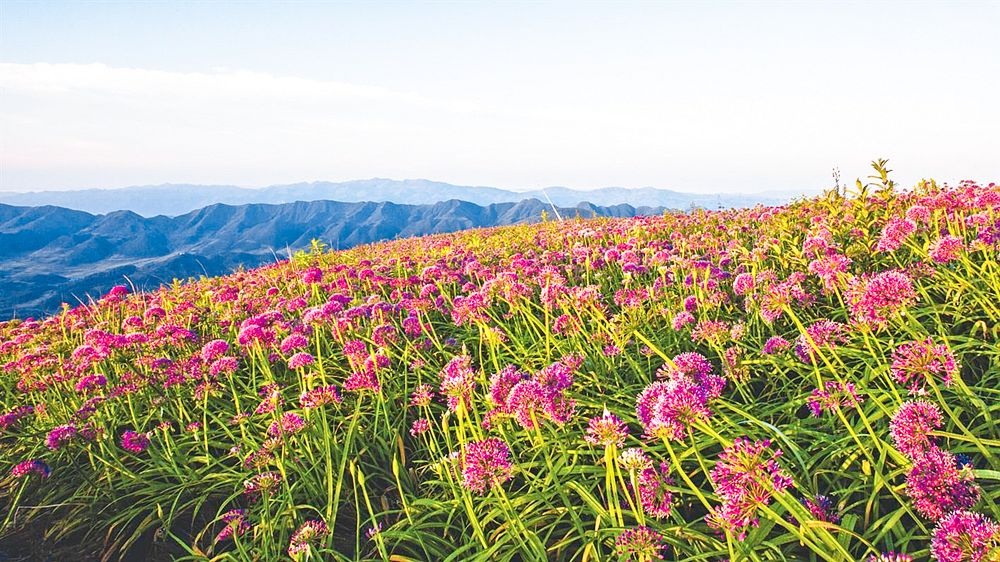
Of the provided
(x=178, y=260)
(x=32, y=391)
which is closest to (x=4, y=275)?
(x=178, y=260)

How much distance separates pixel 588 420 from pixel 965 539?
1.81 m

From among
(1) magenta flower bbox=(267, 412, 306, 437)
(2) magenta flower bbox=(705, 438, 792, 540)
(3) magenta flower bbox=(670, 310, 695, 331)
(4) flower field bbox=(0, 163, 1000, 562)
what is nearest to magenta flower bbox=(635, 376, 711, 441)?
(4) flower field bbox=(0, 163, 1000, 562)

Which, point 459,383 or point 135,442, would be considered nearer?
point 459,383

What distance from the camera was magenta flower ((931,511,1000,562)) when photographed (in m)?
1.32

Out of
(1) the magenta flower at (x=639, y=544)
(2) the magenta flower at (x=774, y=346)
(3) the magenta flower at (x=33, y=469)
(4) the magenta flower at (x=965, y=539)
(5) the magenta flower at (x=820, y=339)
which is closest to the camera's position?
(4) the magenta flower at (x=965, y=539)

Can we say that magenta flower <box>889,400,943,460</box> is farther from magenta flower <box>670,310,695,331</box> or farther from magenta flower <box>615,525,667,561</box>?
magenta flower <box>670,310,695,331</box>

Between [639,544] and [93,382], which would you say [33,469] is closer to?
[93,382]

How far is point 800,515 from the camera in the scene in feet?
5.45

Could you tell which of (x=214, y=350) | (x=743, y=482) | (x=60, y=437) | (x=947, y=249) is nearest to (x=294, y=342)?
(x=214, y=350)

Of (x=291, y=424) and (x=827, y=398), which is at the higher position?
(x=827, y=398)

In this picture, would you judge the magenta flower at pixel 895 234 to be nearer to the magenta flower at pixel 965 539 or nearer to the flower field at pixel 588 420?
the flower field at pixel 588 420

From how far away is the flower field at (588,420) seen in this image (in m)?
1.91

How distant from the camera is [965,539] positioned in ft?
4.50

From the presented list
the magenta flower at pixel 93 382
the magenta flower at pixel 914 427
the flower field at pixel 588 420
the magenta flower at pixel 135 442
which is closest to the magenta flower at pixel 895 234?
the flower field at pixel 588 420
